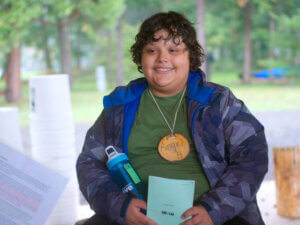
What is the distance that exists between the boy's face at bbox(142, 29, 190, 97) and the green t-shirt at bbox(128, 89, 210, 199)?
0.09 m

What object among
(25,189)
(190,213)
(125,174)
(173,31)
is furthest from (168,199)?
(173,31)

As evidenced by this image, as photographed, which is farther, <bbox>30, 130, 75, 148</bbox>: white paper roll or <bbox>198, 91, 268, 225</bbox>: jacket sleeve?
<bbox>30, 130, 75, 148</bbox>: white paper roll

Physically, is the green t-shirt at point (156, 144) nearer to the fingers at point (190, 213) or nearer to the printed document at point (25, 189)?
the fingers at point (190, 213)

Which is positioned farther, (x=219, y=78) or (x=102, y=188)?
(x=219, y=78)

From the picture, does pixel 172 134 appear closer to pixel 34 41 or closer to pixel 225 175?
pixel 225 175

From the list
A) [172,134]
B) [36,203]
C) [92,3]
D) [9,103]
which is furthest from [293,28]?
[36,203]

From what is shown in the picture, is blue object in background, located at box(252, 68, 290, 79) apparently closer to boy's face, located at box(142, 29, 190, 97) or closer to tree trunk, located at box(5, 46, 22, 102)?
tree trunk, located at box(5, 46, 22, 102)

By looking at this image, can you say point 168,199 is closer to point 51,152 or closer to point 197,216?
point 197,216

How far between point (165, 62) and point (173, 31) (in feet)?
0.40

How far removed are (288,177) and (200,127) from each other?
1547mm

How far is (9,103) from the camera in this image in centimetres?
779

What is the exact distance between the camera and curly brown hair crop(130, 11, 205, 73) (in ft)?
5.28

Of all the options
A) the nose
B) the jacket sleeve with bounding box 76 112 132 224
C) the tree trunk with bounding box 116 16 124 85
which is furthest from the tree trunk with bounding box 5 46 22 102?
the nose

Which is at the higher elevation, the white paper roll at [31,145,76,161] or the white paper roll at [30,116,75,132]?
the white paper roll at [30,116,75,132]
